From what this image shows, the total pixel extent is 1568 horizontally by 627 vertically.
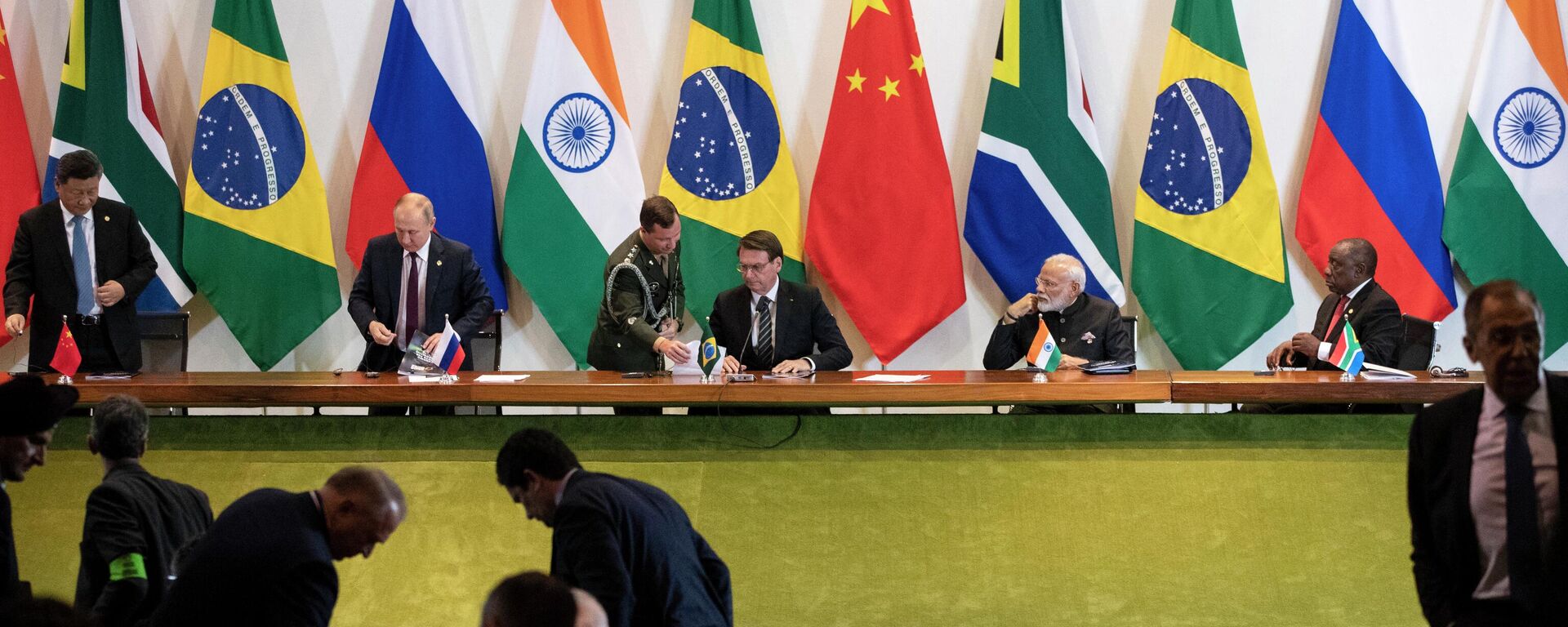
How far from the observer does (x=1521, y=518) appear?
2.15 meters

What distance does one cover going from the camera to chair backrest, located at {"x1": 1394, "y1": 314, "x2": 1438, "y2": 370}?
17.3 feet

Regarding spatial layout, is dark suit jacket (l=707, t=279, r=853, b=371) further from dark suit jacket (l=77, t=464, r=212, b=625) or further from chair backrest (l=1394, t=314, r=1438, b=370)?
dark suit jacket (l=77, t=464, r=212, b=625)

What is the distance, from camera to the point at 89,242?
5.70 meters

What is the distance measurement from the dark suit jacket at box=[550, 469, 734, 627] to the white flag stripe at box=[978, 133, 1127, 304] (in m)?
3.72

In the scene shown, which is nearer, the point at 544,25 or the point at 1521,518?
the point at 1521,518

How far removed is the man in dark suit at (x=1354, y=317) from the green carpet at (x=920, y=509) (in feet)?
3.32

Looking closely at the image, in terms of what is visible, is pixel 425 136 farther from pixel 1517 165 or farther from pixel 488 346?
pixel 1517 165

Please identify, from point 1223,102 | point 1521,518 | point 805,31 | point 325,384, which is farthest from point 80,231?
point 1521,518

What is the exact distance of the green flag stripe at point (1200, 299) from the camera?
6367 mm

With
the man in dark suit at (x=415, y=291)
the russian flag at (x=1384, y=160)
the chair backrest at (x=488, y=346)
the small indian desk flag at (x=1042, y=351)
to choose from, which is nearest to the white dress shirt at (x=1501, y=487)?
the small indian desk flag at (x=1042, y=351)

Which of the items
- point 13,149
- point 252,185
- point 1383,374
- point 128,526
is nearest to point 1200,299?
point 1383,374

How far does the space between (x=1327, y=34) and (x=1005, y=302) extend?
1908 millimetres

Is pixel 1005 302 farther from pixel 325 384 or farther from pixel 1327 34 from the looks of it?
pixel 325 384

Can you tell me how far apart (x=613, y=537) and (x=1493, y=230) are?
5.00 metres
